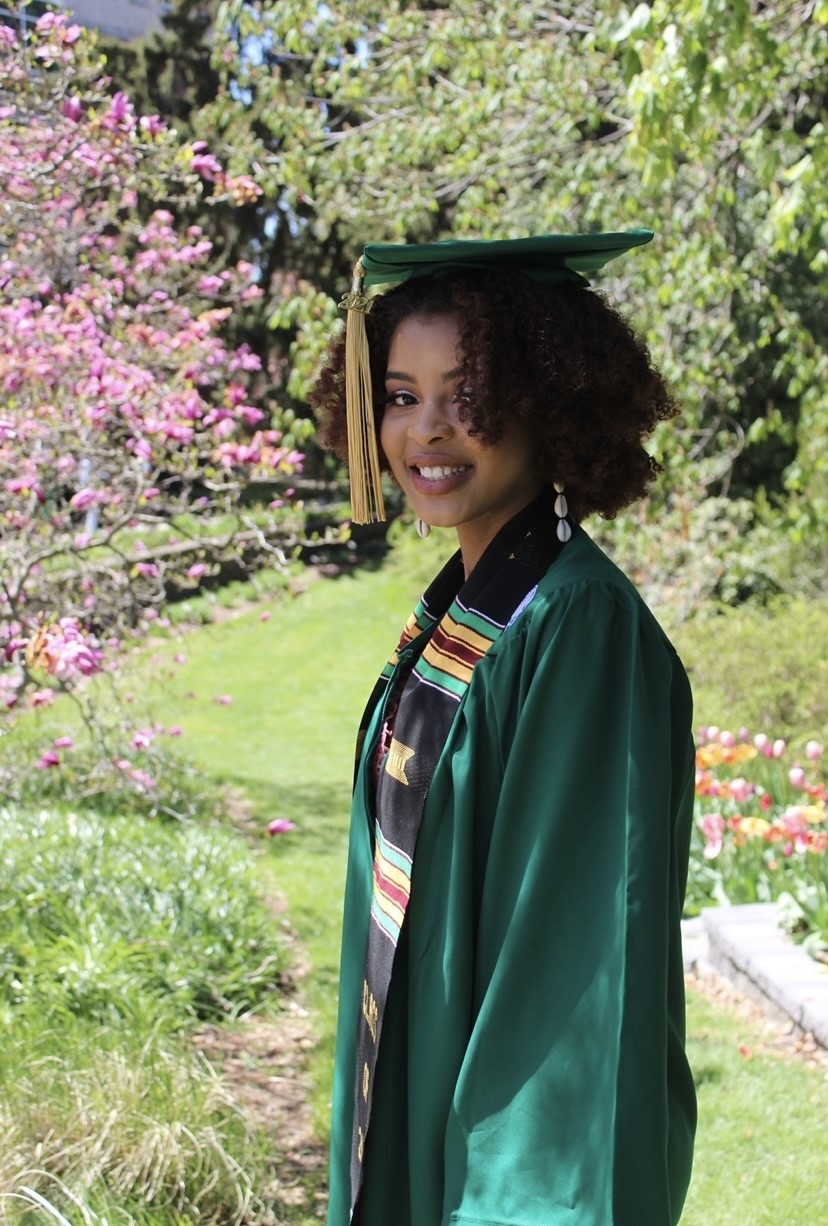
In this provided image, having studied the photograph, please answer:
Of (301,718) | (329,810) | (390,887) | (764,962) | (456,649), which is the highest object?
(456,649)

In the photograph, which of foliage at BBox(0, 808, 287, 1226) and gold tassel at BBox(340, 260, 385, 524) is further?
foliage at BBox(0, 808, 287, 1226)

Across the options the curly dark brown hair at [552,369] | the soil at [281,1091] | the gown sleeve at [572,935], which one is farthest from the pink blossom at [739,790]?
the gown sleeve at [572,935]

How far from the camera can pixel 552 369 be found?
1608 millimetres

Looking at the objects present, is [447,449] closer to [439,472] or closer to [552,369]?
[439,472]

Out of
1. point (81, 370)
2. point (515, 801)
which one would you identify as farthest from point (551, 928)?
point (81, 370)

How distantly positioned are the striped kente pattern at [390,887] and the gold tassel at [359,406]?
51 cm

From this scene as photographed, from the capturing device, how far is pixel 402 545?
14133 millimetres

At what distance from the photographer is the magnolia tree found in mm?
4258

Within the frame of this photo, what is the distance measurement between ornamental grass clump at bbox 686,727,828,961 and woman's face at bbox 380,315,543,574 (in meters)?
2.80

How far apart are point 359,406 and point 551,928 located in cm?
79

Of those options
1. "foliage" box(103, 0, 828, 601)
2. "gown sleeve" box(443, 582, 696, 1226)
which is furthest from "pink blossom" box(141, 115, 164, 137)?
"gown sleeve" box(443, 582, 696, 1226)

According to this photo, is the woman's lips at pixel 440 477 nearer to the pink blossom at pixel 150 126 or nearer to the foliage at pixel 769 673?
the pink blossom at pixel 150 126

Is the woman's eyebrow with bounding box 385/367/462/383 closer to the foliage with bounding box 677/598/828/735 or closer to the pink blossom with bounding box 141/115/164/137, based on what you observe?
the pink blossom with bounding box 141/115/164/137

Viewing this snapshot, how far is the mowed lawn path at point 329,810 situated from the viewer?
3.20m
